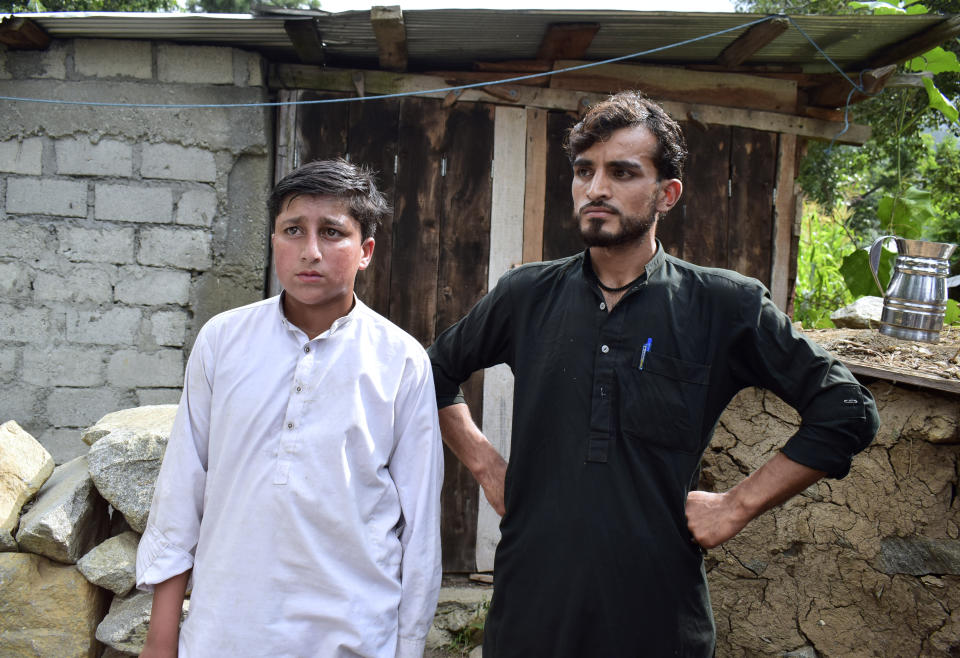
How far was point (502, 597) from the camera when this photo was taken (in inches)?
72.2

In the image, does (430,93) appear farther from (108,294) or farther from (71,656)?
(71,656)

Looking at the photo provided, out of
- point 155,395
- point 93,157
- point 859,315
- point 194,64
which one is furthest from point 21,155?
point 859,315

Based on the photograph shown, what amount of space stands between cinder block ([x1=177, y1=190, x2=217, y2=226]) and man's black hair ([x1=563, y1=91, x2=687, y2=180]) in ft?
7.89

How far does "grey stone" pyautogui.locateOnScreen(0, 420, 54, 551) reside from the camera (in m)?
2.54

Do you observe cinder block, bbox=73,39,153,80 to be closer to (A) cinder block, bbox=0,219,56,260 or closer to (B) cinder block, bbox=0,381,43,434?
(A) cinder block, bbox=0,219,56,260

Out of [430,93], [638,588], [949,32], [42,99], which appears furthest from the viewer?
[430,93]

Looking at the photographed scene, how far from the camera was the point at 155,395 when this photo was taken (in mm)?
3738

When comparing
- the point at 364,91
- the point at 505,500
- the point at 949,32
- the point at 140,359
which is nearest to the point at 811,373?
the point at 505,500

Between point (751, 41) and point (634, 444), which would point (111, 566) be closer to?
point (634, 444)

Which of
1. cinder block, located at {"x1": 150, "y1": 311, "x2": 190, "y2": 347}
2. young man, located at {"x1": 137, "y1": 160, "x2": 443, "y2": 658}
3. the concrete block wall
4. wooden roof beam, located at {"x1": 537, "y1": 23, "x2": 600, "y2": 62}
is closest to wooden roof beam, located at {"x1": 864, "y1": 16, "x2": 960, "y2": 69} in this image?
wooden roof beam, located at {"x1": 537, "y1": 23, "x2": 600, "y2": 62}

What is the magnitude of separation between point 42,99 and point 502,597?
3.34 metres

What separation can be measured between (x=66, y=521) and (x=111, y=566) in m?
0.22

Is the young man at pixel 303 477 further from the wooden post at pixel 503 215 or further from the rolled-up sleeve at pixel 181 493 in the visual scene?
the wooden post at pixel 503 215

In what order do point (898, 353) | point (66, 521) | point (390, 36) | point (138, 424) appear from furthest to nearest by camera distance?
point (390, 36) < point (898, 353) < point (138, 424) < point (66, 521)
